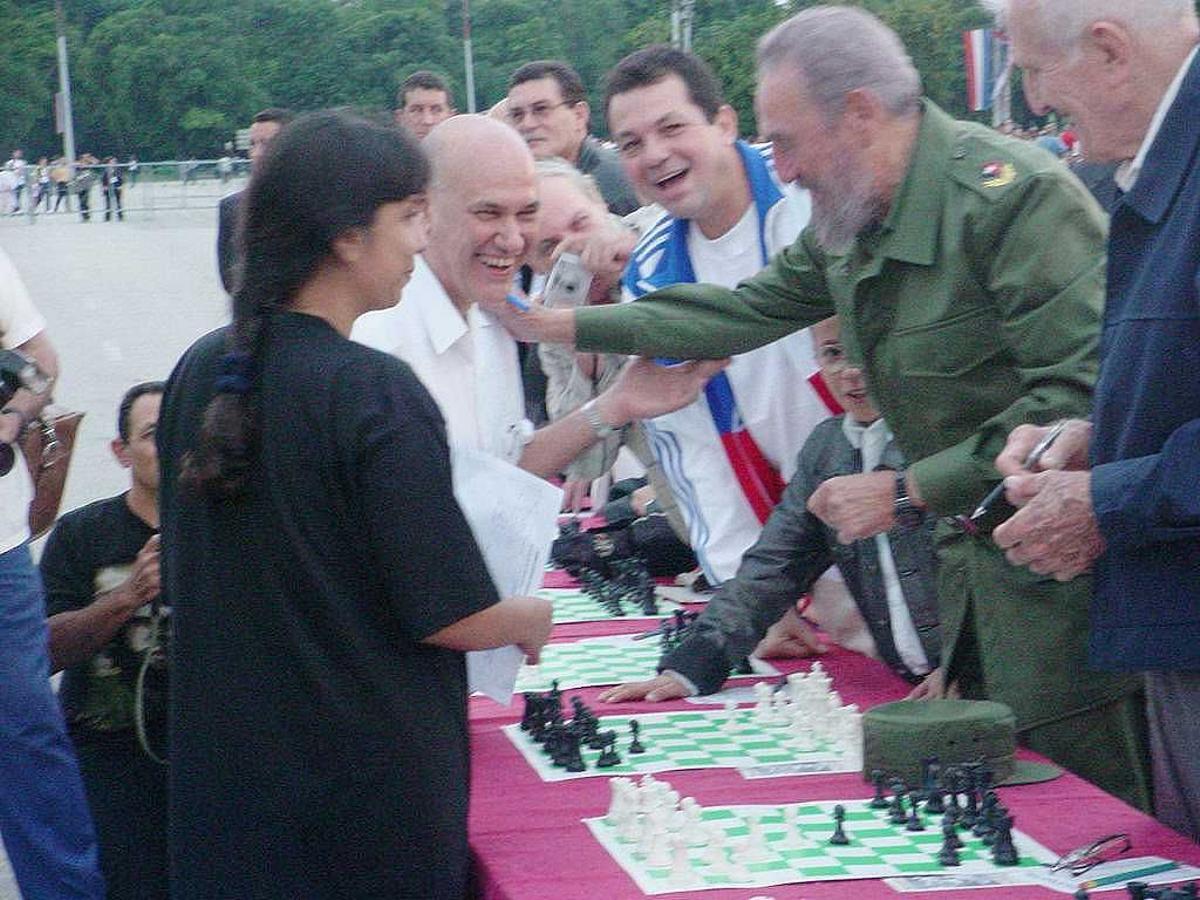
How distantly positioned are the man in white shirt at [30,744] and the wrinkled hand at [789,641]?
1465mm

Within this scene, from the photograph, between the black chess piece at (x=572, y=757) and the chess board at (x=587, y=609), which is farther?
the chess board at (x=587, y=609)

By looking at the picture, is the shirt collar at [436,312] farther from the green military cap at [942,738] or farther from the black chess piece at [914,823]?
the black chess piece at [914,823]

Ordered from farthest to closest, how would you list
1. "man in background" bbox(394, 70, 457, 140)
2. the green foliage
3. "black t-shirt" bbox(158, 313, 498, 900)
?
1. the green foliage
2. "man in background" bbox(394, 70, 457, 140)
3. "black t-shirt" bbox(158, 313, 498, 900)

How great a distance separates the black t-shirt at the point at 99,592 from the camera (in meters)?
3.62

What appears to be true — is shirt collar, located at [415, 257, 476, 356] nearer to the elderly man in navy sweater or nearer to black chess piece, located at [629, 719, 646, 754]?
black chess piece, located at [629, 719, 646, 754]

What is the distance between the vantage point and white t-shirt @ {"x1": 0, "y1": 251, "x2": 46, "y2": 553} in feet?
12.4

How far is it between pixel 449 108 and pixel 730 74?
3604 centimetres

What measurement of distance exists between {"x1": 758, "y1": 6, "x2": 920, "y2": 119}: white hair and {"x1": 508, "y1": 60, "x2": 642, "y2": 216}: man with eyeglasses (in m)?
3.68

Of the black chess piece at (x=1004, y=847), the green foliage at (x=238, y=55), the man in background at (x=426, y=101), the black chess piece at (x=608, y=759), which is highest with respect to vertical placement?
the green foliage at (x=238, y=55)

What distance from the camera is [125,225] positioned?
121ft

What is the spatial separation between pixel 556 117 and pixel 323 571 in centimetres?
502

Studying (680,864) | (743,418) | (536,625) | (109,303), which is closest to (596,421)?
(743,418)

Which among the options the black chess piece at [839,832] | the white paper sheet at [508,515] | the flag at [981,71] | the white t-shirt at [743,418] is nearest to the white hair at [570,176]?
the white t-shirt at [743,418]

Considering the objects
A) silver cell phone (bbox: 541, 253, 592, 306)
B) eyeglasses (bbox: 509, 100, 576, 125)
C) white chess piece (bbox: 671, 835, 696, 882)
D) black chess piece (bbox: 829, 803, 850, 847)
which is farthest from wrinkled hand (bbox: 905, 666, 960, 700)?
eyeglasses (bbox: 509, 100, 576, 125)
